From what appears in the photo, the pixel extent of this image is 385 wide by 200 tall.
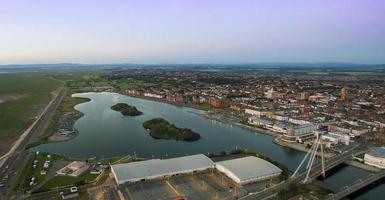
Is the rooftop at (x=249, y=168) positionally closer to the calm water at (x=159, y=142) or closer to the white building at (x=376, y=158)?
the calm water at (x=159, y=142)

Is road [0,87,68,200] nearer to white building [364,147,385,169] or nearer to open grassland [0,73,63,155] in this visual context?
open grassland [0,73,63,155]

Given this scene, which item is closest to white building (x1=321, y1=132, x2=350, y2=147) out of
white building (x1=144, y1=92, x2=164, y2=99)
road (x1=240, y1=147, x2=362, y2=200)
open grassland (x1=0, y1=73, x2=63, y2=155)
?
→ road (x1=240, y1=147, x2=362, y2=200)

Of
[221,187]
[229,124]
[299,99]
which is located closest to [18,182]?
[221,187]

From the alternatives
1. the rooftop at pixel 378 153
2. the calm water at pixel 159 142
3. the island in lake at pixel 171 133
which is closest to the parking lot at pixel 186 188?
the calm water at pixel 159 142

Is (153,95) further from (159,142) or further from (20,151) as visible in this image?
(20,151)

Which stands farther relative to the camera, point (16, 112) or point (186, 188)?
point (16, 112)

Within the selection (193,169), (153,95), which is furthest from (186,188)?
(153,95)
